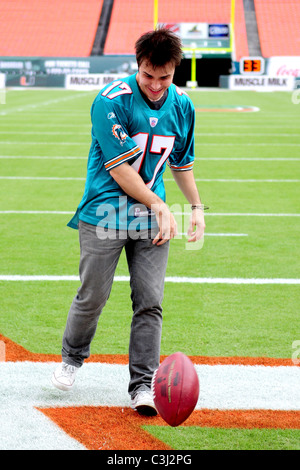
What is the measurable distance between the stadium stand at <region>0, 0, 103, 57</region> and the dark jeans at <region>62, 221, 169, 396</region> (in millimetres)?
43538

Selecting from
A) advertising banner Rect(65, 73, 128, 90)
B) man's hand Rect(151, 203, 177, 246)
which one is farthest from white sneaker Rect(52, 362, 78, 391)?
advertising banner Rect(65, 73, 128, 90)

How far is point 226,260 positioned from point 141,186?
3384 millimetres

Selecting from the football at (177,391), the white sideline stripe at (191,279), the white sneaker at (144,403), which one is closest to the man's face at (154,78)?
the football at (177,391)

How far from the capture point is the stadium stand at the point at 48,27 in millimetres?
46469

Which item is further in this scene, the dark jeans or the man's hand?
the dark jeans

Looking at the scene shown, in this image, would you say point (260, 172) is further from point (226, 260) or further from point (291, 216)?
point (226, 260)

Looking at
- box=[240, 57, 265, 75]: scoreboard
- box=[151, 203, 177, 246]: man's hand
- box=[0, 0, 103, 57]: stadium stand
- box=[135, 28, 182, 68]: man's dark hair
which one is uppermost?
box=[0, 0, 103, 57]: stadium stand

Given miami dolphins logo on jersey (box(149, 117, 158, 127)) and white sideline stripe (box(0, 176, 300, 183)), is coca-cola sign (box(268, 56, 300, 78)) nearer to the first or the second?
white sideline stripe (box(0, 176, 300, 183))

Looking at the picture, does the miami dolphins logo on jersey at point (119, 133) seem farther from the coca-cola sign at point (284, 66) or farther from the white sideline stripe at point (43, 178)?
the coca-cola sign at point (284, 66)

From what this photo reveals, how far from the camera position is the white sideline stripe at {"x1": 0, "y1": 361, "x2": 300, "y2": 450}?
3.27 metres

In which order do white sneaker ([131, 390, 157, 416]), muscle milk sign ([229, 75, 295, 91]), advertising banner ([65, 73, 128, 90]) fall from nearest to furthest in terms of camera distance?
white sneaker ([131, 390, 157, 416])
advertising banner ([65, 73, 128, 90])
muscle milk sign ([229, 75, 295, 91])

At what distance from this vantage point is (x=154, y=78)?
3182 millimetres

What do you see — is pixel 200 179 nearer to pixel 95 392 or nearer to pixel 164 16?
pixel 95 392

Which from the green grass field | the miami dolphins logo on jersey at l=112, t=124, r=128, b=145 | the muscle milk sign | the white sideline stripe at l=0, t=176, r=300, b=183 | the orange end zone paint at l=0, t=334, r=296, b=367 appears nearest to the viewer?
the miami dolphins logo on jersey at l=112, t=124, r=128, b=145
